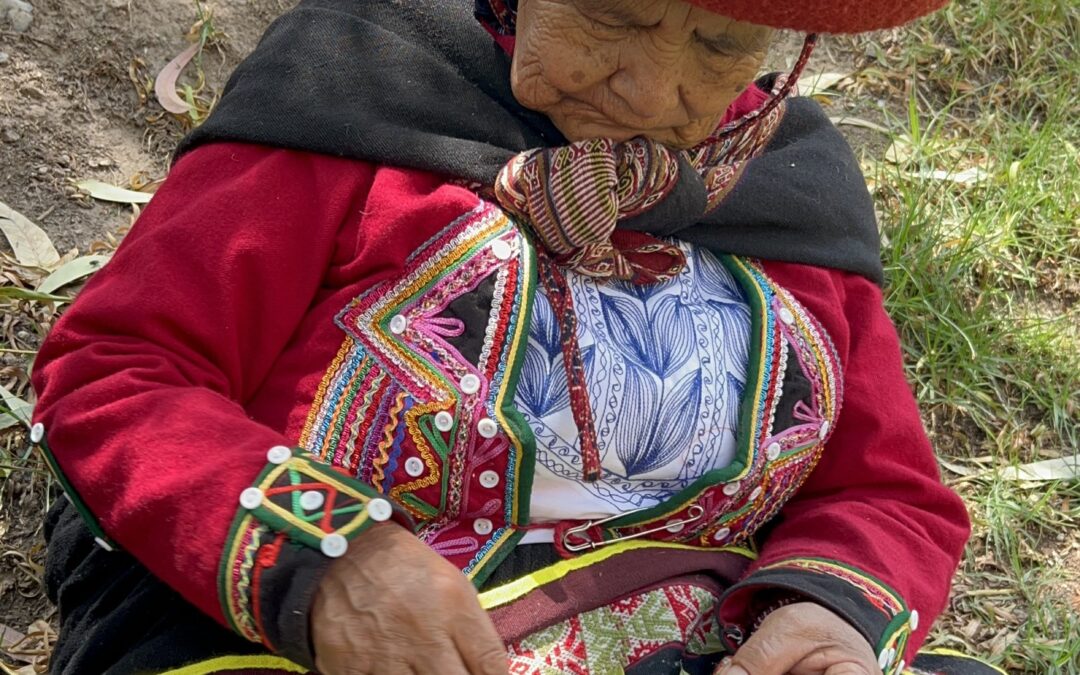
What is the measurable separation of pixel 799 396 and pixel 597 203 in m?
0.50

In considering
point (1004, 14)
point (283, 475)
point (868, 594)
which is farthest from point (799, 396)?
point (1004, 14)

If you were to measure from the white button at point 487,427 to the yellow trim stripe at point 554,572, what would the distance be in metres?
0.24

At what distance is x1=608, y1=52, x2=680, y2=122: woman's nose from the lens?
173 centimetres

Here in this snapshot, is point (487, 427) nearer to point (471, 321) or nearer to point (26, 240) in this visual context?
point (471, 321)

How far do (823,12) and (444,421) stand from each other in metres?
0.76

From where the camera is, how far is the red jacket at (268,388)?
1.60 metres

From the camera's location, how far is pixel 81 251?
2742 millimetres

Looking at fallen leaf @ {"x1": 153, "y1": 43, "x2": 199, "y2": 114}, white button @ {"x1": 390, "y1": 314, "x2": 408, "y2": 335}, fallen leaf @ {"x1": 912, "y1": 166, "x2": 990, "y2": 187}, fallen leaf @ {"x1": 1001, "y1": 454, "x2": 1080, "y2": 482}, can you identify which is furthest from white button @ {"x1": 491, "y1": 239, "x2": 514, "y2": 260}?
fallen leaf @ {"x1": 912, "y1": 166, "x2": 990, "y2": 187}

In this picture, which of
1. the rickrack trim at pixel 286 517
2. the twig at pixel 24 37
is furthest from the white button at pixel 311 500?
the twig at pixel 24 37

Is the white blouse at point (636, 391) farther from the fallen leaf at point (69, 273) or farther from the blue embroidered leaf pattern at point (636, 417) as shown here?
the fallen leaf at point (69, 273)

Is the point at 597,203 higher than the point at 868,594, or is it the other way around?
the point at 597,203

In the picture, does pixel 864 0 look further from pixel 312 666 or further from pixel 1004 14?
pixel 1004 14

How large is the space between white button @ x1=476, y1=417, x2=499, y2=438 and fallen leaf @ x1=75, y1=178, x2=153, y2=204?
4.43ft

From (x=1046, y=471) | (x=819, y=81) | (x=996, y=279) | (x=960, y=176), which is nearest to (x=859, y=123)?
(x=819, y=81)
